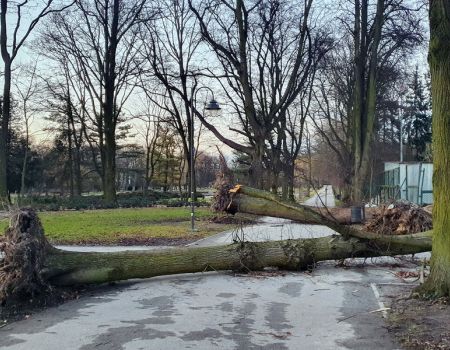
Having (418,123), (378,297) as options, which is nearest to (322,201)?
(378,297)

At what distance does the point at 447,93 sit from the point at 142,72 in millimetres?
28700

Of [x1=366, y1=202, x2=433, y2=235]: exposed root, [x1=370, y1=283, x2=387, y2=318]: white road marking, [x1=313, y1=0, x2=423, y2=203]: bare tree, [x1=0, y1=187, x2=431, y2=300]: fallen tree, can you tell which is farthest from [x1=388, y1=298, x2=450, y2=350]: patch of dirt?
[x1=313, y1=0, x2=423, y2=203]: bare tree

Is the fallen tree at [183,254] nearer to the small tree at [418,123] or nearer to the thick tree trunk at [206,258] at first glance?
the thick tree trunk at [206,258]

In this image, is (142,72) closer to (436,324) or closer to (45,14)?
(45,14)

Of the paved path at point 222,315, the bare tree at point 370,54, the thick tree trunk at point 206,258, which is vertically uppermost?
the bare tree at point 370,54

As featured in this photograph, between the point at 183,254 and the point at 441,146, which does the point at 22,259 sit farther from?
the point at 441,146

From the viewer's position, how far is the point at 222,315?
270 inches

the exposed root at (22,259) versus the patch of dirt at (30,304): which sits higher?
the exposed root at (22,259)

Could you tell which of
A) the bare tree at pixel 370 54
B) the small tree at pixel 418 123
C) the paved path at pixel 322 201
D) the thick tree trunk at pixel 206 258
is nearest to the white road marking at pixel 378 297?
the thick tree trunk at pixel 206 258

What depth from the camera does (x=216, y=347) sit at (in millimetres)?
5461

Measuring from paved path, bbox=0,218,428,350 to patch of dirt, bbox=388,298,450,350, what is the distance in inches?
8.3

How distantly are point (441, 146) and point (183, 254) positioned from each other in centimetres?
459

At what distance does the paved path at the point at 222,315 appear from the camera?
564 centimetres

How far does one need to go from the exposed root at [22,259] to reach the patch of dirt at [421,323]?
4.74 meters
